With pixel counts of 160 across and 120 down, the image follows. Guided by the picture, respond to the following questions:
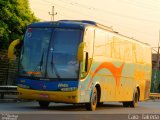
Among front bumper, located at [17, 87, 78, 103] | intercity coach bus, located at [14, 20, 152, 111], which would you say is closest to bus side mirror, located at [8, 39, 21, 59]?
intercity coach bus, located at [14, 20, 152, 111]

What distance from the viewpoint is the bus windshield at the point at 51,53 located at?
22812mm

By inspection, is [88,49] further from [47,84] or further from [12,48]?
[12,48]

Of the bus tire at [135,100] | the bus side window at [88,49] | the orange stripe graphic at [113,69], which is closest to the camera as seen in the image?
the bus side window at [88,49]

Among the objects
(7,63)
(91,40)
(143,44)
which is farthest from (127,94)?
(7,63)

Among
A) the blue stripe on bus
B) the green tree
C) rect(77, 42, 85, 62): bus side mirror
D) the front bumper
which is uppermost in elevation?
the green tree

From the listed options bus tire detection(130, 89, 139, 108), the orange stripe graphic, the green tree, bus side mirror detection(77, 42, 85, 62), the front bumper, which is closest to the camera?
bus side mirror detection(77, 42, 85, 62)

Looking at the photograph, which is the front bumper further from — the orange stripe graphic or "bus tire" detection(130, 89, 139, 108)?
"bus tire" detection(130, 89, 139, 108)

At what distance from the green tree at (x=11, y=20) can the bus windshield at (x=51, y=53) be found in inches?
574

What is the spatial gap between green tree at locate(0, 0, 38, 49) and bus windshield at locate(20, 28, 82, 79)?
1457cm

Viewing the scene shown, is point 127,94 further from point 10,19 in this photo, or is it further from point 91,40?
point 10,19

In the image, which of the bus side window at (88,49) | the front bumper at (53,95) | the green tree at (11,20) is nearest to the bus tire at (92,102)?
the bus side window at (88,49)

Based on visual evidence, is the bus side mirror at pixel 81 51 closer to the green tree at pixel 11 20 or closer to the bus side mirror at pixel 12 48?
the bus side mirror at pixel 12 48

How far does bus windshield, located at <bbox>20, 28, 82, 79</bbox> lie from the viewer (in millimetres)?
22812

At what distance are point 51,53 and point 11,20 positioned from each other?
58.4ft
